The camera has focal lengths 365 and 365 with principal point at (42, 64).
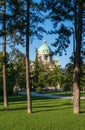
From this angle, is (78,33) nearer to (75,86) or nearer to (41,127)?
(75,86)

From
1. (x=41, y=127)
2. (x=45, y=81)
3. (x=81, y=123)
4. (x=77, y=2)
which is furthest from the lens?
(x=45, y=81)

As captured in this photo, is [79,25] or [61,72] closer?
[79,25]

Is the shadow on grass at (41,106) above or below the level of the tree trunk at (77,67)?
below

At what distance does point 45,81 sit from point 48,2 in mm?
64857

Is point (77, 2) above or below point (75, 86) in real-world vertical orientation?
above

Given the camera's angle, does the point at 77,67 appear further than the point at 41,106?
No

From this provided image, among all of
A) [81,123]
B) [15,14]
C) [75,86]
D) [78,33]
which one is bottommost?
[81,123]

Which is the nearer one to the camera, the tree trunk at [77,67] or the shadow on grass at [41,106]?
the tree trunk at [77,67]

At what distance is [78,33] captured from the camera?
73.2ft

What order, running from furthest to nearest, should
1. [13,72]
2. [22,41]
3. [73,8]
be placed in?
[13,72] → [22,41] → [73,8]

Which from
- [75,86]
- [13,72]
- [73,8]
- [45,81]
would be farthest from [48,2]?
[45,81]

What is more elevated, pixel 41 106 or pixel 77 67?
pixel 77 67

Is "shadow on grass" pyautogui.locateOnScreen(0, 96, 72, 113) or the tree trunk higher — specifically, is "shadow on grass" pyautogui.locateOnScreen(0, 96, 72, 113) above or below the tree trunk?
below

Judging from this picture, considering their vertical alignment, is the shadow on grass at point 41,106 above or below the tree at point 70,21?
below
